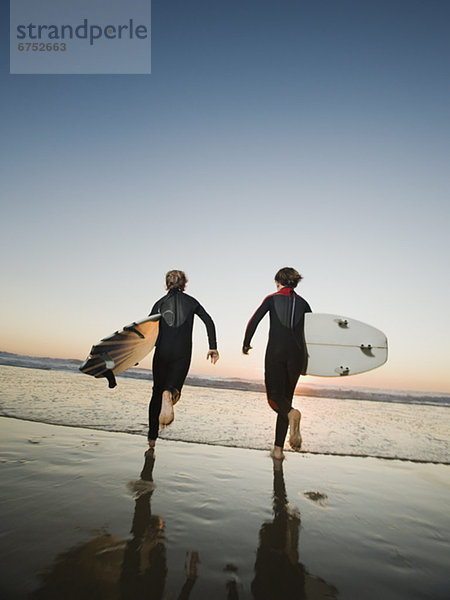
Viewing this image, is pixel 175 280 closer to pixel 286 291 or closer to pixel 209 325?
pixel 209 325

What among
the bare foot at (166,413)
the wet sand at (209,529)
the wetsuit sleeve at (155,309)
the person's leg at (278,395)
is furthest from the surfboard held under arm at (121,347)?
the person's leg at (278,395)

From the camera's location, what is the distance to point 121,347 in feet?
15.2

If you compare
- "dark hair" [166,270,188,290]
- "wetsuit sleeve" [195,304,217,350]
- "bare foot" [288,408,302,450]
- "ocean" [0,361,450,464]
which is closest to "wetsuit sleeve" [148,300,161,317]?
"dark hair" [166,270,188,290]

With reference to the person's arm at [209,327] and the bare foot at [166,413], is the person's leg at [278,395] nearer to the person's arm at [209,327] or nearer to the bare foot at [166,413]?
the person's arm at [209,327]

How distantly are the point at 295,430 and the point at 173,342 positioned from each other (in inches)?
71.7

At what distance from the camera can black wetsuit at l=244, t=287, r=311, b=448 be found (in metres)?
4.16

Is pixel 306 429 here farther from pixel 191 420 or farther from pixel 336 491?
pixel 336 491

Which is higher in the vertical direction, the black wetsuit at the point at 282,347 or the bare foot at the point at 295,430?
the black wetsuit at the point at 282,347

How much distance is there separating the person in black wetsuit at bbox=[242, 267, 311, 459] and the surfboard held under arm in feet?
4.55

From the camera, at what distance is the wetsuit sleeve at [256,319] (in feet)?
15.0

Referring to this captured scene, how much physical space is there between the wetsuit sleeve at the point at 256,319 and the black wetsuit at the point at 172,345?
0.48 metres

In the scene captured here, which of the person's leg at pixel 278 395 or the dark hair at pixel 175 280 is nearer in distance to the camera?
the person's leg at pixel 278 395

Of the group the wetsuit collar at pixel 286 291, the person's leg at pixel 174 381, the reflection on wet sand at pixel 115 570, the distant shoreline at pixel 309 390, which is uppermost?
the wetsuit collar at pixel 286 291

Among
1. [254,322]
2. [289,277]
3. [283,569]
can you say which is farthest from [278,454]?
[283,569]
